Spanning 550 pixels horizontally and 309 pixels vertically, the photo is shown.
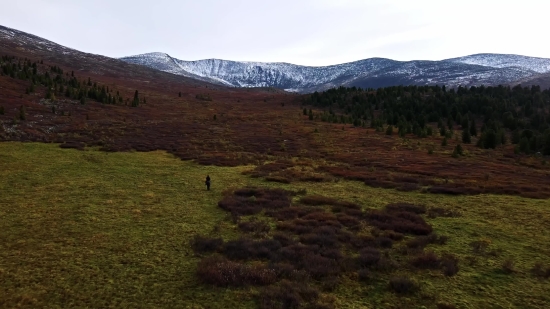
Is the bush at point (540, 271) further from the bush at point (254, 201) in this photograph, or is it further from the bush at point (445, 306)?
the bush at point (254, 201)

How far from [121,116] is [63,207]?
62.2 metres

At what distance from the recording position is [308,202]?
104 ft

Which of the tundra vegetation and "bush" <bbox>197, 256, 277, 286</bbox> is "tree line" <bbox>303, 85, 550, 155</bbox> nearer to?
the tundra vegetation

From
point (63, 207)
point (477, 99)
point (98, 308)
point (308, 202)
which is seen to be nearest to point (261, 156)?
point (308, 202)

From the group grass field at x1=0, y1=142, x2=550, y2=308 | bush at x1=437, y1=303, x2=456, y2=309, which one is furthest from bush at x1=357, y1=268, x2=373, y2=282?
bush at x1=437, y1=303, x2=456, y2=309

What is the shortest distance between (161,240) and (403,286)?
13.7 metres

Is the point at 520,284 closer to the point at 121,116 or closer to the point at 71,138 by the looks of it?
the point at 71,138

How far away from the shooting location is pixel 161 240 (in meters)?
21.7

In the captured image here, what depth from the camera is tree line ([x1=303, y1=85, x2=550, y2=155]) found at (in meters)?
88.7

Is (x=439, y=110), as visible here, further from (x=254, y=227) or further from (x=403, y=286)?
(x=403, y=286)

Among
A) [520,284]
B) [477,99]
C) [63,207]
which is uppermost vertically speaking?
[477,99]

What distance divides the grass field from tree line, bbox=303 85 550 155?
52.7 m

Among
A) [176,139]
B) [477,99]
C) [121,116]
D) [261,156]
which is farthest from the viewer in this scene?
[477,99]

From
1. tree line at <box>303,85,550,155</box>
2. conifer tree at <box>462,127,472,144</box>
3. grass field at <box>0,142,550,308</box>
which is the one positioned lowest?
grass field at <box>0,142,550,308</box>
